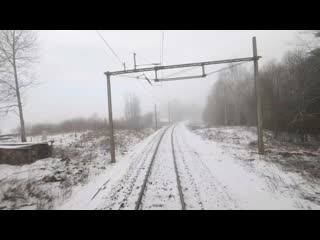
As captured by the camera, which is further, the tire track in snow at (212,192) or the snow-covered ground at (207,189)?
the snow-covered ground at (207,189)

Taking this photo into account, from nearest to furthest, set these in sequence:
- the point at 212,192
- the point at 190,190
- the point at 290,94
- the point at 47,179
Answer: the point at 212,192 → the point at 190,190 → the point at 47,179 → the point at 290,94

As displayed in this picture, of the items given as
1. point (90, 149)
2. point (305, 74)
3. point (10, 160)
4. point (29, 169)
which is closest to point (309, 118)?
point (305, 74)

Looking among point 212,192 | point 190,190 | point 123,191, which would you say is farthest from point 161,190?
point 212,192

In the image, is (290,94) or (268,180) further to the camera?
(290,94)

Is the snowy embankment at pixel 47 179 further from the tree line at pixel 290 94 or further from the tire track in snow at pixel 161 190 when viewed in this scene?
the tree line at pixel 290 94

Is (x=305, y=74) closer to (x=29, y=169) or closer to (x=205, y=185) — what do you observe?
(x=205, y=185)

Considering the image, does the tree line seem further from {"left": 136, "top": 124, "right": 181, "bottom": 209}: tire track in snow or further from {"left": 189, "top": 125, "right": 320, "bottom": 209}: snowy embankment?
{"left": 136, "top": 124, "right": 181, "bottom": 209}: tire track in snow

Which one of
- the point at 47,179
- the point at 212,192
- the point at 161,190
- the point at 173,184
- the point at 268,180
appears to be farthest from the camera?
the point at 47,179

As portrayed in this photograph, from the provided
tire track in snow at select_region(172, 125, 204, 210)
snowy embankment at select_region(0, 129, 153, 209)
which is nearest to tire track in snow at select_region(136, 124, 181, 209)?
tire track in snow at select_region(172, 125, 204, 210)

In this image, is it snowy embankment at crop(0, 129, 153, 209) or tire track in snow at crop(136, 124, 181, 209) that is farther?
snowy embankment at crop(0, 129, 153, 209)

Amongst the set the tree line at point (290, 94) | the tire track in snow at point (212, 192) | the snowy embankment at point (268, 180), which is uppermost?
the tree line at point (290, 94)

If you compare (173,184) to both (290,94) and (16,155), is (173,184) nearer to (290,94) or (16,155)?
(16,155)

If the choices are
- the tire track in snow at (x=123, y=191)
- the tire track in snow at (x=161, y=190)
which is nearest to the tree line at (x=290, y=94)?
the tire track in snow at (x=161, y=190)

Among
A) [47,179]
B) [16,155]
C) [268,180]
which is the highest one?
[16,155]
